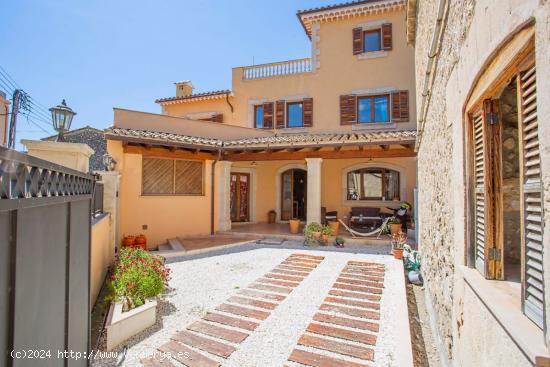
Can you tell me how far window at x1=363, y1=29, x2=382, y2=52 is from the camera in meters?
13.2

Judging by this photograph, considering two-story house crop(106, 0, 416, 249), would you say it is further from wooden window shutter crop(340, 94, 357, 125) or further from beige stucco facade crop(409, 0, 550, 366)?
beige stucco facade crop(409, 0, 550, 366)

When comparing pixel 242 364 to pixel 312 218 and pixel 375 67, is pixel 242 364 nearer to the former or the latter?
pixel 312 218

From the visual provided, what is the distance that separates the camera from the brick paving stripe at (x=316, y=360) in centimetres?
333

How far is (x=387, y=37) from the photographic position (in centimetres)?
1284

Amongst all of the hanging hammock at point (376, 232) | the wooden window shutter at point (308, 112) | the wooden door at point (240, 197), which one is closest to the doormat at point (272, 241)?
the hanging hammock at point (376, 232)

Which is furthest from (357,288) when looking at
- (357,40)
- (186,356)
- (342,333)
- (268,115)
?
(357,40)

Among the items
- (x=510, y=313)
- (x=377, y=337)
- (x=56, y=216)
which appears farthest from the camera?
(x=377, y=337)

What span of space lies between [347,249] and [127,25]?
35.8 feet

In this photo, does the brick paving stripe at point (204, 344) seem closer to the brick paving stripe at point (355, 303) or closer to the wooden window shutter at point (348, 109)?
the brick paving stripe at point (355, 303)

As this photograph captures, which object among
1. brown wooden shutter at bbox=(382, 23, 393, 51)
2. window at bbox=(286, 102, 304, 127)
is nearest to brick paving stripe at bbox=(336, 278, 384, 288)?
window at bbox=(286, 102, 304, 127)

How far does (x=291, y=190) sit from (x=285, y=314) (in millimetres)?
10057

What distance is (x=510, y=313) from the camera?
1702 mm

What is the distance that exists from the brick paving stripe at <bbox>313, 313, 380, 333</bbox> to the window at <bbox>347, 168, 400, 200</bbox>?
9.01 m

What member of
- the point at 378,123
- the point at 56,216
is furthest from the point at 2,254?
the point at 378,123
